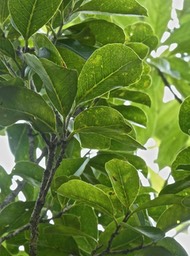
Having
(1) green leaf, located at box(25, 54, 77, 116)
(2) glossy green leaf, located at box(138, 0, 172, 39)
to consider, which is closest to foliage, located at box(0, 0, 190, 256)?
(1) green leaf, located at box(25, 54, 77, 116)

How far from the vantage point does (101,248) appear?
3.13 feet

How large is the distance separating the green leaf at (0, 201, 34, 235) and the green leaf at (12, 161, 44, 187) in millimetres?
39

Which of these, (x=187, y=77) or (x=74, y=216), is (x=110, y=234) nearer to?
(x=74, y=216)

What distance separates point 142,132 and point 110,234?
553 mm

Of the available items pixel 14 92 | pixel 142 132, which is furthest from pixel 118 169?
pixel 142 132

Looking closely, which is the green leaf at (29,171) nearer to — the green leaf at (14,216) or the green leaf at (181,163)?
the green leaf at (14,216)

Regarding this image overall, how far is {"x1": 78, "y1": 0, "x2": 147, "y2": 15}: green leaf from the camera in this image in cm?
98

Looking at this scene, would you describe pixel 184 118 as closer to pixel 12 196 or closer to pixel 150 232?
pixel 150 232

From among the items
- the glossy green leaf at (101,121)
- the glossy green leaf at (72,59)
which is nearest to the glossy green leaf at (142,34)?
the glossy green leaf at (72,59)

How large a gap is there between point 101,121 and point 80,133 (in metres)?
0.12

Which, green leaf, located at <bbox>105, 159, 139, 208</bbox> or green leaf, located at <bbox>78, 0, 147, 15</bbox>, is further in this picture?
green leaf, located at <bbox>78, 0, 147, 15</bbox>

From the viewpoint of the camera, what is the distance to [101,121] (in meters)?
0.86

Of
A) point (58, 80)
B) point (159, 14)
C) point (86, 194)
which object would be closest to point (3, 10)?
point (58, 80)

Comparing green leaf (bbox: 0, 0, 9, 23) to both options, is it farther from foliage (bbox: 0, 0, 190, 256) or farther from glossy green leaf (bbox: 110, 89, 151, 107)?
glossy green leaf (bbox: 110, 89, 151, 107)
